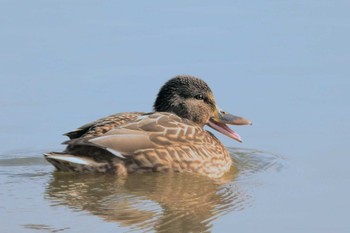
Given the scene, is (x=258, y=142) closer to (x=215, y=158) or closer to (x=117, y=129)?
(x=215, y=158)

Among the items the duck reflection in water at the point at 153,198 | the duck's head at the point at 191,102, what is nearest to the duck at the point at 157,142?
the duck's head at the point at 191,102

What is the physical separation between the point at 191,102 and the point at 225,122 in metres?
0.43

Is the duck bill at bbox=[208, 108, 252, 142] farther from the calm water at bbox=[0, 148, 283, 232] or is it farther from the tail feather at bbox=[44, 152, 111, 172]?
the tail feather at bbox=[44, 152, 111, 172]

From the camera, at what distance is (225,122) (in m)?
11.7

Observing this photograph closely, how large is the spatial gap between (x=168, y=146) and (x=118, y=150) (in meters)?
0.59

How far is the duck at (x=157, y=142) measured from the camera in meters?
10.5

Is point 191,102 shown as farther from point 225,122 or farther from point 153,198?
point 153,198

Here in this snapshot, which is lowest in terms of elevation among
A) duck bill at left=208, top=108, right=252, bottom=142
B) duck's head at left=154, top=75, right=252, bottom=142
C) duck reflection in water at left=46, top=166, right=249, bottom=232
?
duck reflection in water at left=46, top=166, right=249, bottom=232

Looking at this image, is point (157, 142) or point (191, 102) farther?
point (191, 102)

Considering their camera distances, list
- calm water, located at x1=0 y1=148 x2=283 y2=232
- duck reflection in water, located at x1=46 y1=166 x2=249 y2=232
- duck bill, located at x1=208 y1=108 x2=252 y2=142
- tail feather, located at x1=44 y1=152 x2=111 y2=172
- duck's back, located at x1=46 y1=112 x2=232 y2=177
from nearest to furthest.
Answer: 1. calm water, located at x1=0 y1=148 x2=283 y2=232
2. duck reflection in water, located at x1=46 y1=166 x2=249 y2=232
3. tail feather, located at x1=44 y1=152 x2=111 y2=172
4. duck's back, located at x1=46 y1=112 x2=232 y2=177
5. duck bill, located at x1=208 y1=108 x2=252 y2=142

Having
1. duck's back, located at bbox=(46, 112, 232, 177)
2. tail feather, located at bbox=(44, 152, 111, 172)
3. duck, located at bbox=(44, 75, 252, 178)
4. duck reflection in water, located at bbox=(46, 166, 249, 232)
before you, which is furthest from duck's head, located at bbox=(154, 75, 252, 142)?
tail feather, located at bbox=(44, 152, 111, 172)

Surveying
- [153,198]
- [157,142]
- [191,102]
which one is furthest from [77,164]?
[191,102]

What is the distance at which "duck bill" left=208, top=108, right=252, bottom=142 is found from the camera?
11430 millimetres

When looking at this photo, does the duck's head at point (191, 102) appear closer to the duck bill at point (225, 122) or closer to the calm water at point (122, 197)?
the duck bill at point (225, 122)
